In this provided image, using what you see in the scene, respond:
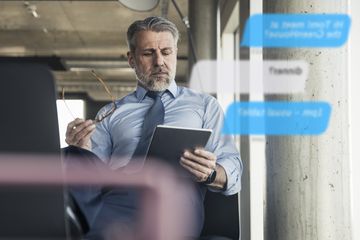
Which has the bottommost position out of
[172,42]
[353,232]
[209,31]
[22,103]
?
[353,232]

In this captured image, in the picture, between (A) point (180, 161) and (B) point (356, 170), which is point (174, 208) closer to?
(A) point (180, 161)

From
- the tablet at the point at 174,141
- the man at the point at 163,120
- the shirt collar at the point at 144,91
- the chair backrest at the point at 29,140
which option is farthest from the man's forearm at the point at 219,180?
the chair backrest at the point at 29,140

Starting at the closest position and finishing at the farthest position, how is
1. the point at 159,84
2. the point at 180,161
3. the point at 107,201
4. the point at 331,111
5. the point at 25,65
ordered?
the point at 25,65, the point at 107,201, the point at 180,161, the point at 159,84, the point at 331,111

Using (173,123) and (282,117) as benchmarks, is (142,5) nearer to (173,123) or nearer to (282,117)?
(173,123)

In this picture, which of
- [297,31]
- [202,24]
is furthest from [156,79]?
[202,24]

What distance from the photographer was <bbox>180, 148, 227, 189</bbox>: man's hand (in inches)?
54.1

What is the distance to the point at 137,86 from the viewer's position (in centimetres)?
157

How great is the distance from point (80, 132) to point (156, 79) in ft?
0.87

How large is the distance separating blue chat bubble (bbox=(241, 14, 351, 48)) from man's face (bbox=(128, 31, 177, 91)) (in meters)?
0.35

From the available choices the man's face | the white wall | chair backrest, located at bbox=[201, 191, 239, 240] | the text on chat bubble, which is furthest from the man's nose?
the white wall

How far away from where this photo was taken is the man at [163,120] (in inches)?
55.9

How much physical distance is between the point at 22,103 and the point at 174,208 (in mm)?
563

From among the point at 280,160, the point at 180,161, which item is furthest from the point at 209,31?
the point at 180,161

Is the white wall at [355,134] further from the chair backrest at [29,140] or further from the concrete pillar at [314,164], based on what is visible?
the chair backrest at [29,140]
